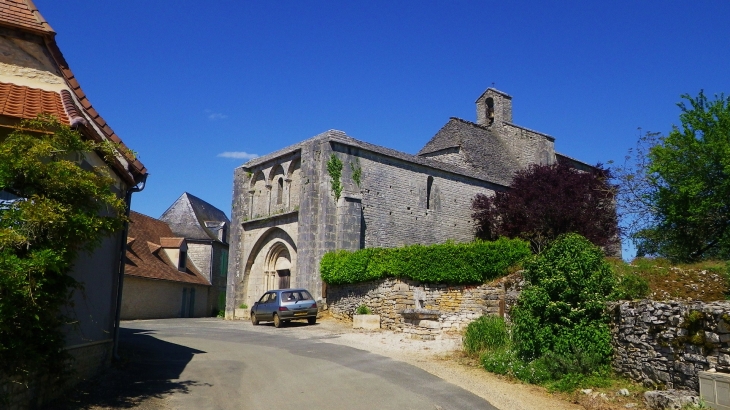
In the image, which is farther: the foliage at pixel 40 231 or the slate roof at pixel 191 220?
the slate roof at pixel 191 220

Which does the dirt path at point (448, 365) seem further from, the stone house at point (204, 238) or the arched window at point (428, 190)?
the stone house at point (204, 238)

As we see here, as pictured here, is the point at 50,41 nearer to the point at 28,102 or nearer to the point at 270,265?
the point at 28,102

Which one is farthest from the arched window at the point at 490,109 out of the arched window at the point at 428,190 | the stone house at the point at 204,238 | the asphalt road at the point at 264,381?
the asphalt road at the point at 264,381

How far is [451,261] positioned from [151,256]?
1835cm

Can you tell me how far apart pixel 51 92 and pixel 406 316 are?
11572mm

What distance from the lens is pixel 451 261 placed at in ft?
65.4

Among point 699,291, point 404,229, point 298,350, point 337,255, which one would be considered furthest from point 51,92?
point 404,229

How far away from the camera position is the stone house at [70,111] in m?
8.30

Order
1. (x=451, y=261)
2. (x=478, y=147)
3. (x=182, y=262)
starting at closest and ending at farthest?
(x=451, y=261)
(x=478, y=147)
(x=182, y=262)

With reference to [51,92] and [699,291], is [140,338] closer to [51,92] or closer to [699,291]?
[51,92]

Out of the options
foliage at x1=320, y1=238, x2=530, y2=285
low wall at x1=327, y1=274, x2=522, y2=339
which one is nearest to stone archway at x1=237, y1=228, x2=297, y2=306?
low wall at x1=327, y1=274, x2=522, y2=339

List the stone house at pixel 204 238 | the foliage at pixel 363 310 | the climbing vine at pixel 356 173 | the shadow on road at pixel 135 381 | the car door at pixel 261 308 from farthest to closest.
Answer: the stone house at pixel 204 238 → the climbing vine at pixel 356 173 → the car door at pixel 261 308 → the foliage at pixel 363 310 → the shadow on road at pixel 135 381

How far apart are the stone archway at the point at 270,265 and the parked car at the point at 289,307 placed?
152 inches

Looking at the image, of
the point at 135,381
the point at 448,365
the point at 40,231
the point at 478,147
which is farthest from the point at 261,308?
the point at 478,147
